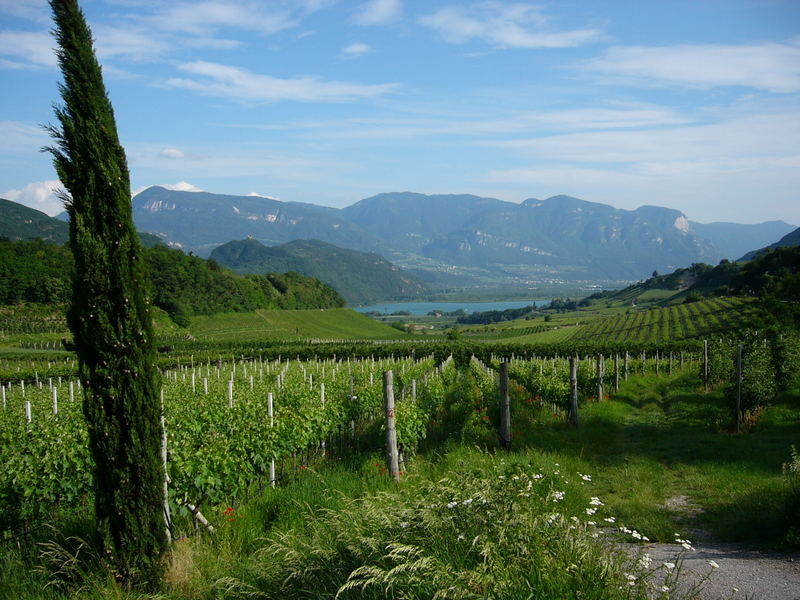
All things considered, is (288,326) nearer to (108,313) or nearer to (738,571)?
(108,313)

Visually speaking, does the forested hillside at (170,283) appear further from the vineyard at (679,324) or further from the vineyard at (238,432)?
the vineyard at (238,432)

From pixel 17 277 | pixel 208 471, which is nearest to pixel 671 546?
pixel 208 471

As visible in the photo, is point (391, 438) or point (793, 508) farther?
point (391, 438)

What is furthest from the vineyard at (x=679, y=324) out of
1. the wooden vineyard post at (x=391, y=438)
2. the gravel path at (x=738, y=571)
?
the gravel path at (x=738, y=571)

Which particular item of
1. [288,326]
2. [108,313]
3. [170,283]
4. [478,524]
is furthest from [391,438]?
[170,283]

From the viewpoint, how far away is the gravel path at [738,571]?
15.6 ft

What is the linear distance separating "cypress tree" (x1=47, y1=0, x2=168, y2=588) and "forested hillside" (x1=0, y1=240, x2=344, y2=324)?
222 feet

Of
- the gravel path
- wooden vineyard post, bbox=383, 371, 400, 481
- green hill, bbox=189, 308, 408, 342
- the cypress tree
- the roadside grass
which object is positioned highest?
the cypress tree

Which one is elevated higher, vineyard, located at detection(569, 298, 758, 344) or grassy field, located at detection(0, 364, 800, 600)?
grassy field, located at detection(0, 364, 800, 600)

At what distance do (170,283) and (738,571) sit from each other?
329ft

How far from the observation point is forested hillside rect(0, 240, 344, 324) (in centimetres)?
8062

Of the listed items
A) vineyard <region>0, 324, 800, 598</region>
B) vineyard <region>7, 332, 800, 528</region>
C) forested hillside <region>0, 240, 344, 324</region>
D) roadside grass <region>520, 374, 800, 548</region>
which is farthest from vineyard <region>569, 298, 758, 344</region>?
forested hillside <region>0, 240, 344, 324</region>

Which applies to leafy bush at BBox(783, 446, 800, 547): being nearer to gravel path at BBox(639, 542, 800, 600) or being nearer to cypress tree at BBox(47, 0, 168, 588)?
gravel path at BBox(639, 542, 800, 600)

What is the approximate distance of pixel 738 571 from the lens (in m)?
5.29
